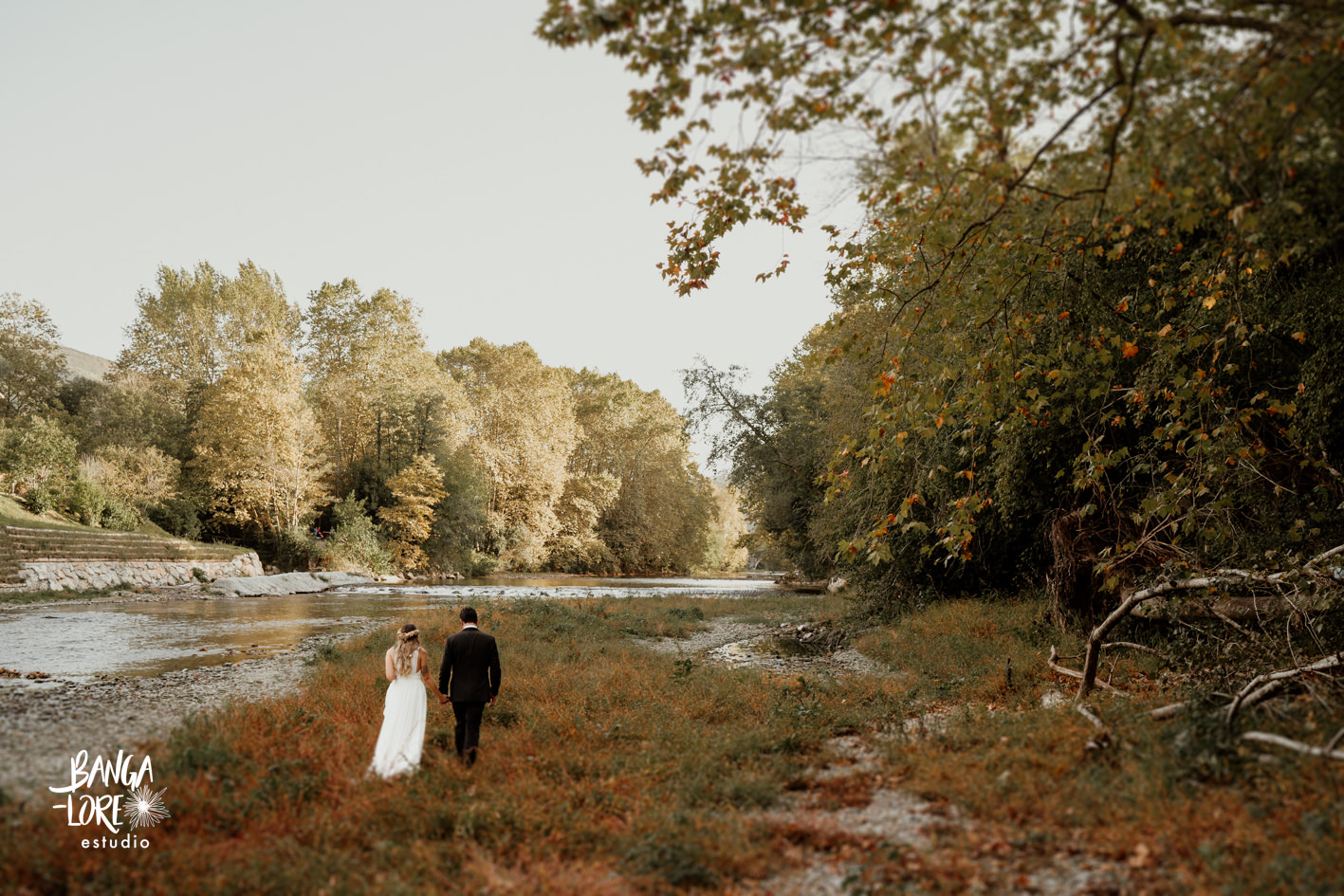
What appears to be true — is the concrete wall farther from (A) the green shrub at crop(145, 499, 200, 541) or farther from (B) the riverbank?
(B) the riverbank

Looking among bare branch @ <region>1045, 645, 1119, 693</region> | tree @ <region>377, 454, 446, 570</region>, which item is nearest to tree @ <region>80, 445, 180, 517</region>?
tree @ <region>377, 454, 446, 570</region>

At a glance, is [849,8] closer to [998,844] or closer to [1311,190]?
[1311,190]

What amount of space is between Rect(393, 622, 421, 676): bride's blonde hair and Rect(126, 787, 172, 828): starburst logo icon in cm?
224

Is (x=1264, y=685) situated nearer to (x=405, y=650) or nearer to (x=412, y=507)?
(x=405, y=650)

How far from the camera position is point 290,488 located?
3775 cm

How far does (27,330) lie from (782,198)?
5032 centimetres

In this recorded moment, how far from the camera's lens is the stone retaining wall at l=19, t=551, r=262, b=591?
23984 mm

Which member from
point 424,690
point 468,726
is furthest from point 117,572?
point 468,726

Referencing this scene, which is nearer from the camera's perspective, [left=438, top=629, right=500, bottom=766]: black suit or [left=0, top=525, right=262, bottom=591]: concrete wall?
[left=438, top=629, right=500, bottom=766]: black suit

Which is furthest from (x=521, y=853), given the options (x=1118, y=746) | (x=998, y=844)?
(x=1118, y=746)

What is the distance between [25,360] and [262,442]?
52.9ft

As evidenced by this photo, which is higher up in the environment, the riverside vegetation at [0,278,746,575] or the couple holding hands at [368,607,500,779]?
the riverside vegetation at [0,278,746,575]

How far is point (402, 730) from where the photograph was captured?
7219 millimetres

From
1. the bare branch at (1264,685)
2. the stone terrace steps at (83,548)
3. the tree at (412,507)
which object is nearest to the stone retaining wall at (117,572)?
the stone terrace steps at (83,548)
